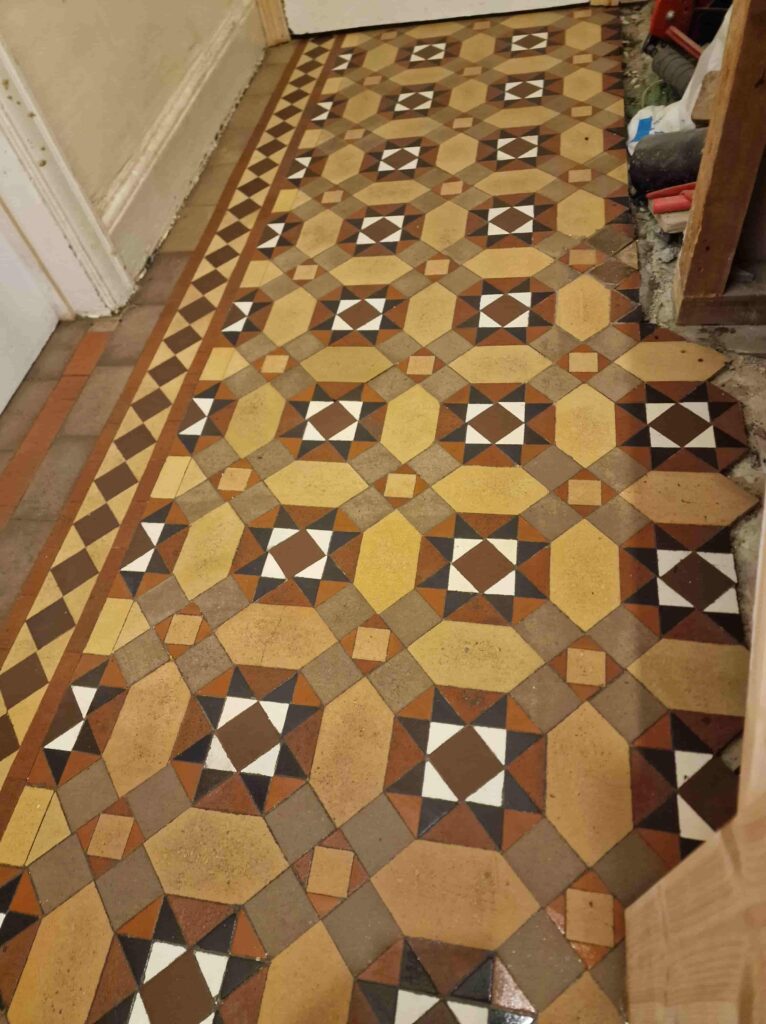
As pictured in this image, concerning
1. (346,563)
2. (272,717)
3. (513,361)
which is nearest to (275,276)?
(513,361)

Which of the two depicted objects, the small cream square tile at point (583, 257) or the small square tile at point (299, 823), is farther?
the small cream square tile at point (583, 257)

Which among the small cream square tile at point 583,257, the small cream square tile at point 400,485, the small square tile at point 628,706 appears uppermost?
the small square tile at point 628,706

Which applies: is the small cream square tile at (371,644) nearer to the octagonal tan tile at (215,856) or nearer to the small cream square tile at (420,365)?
the octagonal tan tile at (215,856)

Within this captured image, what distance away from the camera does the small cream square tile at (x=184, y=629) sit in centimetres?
224

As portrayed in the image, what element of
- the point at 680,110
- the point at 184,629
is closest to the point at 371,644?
the point at 184,629

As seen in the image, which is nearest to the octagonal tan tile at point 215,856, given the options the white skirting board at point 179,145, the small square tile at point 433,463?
the small square tile at point 433,463

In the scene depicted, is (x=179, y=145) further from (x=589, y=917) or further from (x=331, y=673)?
(x=589, y=917)

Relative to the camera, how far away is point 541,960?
161 cm

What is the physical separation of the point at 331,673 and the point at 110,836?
717mm

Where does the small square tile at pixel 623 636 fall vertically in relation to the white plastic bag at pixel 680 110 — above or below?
below

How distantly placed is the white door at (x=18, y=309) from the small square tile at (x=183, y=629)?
1.42 metres

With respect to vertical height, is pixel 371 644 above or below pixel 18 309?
below

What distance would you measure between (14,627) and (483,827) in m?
1.62

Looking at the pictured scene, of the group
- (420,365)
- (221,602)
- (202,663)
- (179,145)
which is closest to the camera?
(202,663)
